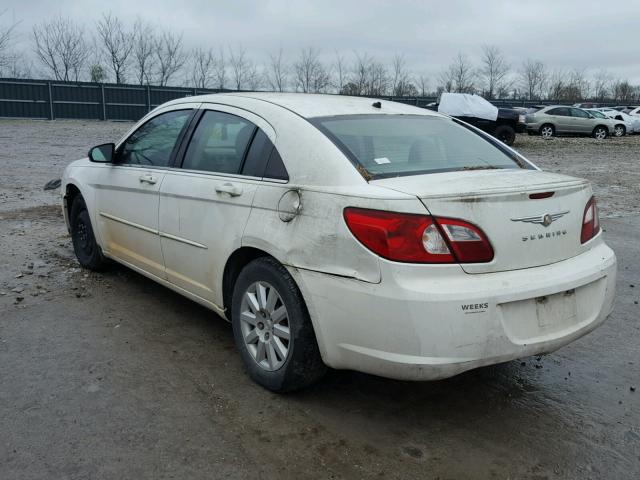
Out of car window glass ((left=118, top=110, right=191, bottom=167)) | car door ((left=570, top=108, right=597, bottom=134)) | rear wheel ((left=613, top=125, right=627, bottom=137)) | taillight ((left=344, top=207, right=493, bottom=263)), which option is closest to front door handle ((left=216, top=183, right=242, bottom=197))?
car window glass ((left=118, top=110, right=191, bottom=167))

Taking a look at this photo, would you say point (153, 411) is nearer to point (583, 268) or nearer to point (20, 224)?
point (583, 268)

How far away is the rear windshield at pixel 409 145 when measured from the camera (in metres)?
3.20

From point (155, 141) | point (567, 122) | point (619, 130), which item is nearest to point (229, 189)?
point (155, 141)

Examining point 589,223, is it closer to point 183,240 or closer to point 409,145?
point 409,145

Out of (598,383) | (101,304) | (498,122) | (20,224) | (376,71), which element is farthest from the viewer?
(376,71)

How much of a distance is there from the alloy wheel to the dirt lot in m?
0.22

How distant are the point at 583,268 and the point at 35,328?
3523mm

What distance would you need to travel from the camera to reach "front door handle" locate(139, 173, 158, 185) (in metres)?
4.21

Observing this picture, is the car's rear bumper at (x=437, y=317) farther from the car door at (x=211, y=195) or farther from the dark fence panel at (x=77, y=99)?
the dark fence panel at (x=77, y=99)

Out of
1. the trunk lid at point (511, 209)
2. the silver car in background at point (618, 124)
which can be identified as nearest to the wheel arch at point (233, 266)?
the trunk lid at point (511, 209)

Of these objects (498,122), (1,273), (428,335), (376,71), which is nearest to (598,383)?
(428,335)

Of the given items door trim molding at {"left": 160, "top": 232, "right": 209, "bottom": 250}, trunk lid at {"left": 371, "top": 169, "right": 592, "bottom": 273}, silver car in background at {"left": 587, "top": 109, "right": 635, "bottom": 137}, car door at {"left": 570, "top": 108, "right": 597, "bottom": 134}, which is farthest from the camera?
silver car in background at {"left": 587, "top": 109, "right": 635, "bottom": 137}

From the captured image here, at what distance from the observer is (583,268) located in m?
3.06

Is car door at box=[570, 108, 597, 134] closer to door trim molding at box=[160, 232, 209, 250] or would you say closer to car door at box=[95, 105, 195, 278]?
car door at box=[95, 105, 195, 278]
